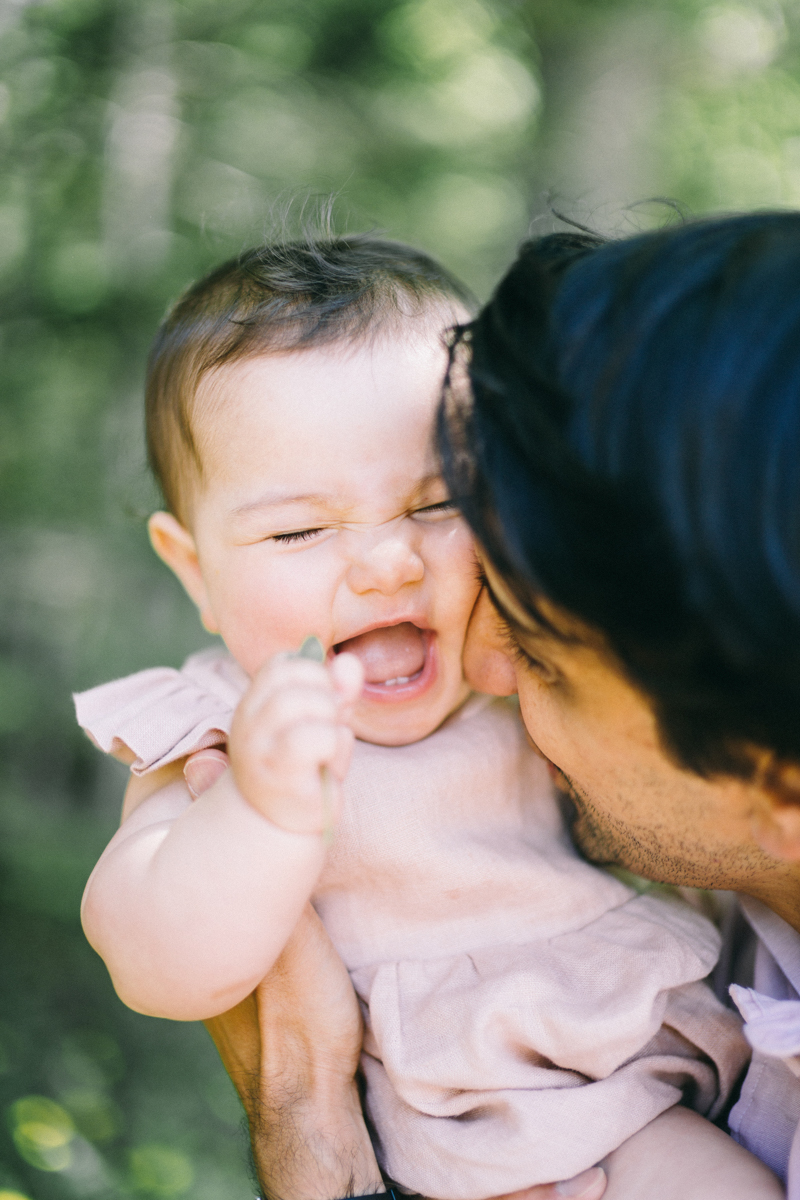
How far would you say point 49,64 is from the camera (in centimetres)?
427

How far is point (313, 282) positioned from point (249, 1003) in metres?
1.21

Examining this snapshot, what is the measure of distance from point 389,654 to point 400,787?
0.22m

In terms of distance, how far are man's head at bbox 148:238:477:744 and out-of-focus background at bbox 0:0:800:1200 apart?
243cm

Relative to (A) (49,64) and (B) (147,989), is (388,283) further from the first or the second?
(A) (49,64)

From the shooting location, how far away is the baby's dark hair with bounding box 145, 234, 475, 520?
1.46 m

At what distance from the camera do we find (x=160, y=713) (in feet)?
4.66

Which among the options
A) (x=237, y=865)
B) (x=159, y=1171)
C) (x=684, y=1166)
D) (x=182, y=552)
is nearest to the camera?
(x=237, y=865)

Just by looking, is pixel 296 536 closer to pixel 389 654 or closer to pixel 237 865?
pixel 389 654

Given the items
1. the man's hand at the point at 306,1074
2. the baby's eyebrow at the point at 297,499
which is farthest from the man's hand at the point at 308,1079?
the baby's eyebrow at the point at 297,499

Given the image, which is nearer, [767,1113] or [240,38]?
[767,1113]

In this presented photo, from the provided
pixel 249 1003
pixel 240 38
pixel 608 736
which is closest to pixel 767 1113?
pixel 608 736

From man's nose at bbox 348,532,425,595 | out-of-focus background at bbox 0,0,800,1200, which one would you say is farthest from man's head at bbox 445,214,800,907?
out-of-focus background at bbox 0,0,800,1200

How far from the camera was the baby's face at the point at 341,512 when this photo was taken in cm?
139

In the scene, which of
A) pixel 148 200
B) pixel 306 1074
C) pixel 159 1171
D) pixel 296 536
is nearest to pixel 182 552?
pixel 296 536
